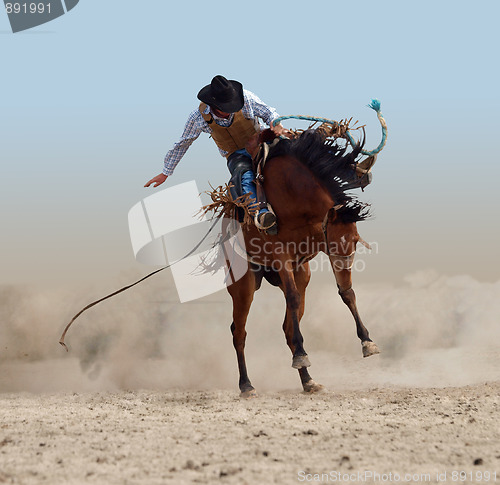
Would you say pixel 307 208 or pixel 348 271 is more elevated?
pixel 307 208

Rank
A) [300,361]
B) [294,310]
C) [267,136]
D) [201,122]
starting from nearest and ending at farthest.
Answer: [300,361] < [294,310] < [267,136] < [201,122]

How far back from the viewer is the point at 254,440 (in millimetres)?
5145

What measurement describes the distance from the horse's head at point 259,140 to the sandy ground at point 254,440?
9.45 ft

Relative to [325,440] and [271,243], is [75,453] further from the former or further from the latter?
[271,243]

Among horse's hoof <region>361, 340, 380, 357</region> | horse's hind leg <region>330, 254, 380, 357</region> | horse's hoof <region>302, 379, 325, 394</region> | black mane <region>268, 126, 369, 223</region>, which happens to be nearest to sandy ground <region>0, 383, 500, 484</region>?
horse's hoof <region>302, 379, 325, 394</region>

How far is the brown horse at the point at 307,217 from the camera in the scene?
766 cm

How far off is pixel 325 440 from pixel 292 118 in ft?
13.9

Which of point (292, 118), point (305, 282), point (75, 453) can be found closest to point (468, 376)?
point (305, 282)

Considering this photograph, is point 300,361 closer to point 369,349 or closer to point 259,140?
point 369,349

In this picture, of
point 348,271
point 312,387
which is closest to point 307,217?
point 348,271

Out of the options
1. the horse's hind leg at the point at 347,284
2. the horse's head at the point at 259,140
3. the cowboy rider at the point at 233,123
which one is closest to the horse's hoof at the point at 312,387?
the horse's hind leg at the point at 347,284

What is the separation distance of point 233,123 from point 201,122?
0.45 m

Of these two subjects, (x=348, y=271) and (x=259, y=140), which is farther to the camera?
(x=259, y=140)

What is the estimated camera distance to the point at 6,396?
29.6 feet
